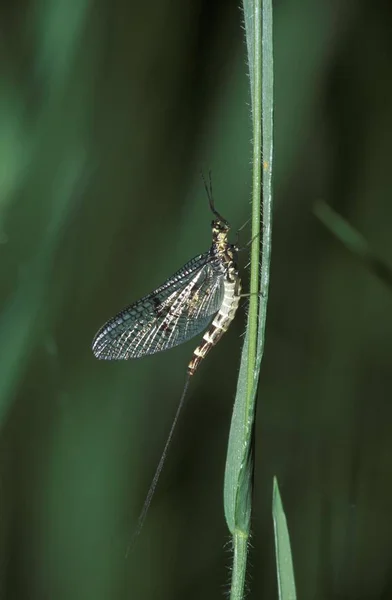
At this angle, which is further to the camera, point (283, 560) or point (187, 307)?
point (187, 307)

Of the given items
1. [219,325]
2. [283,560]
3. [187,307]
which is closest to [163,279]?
[187,307]

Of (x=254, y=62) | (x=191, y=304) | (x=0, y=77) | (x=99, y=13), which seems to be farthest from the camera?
(x=99, y=13)

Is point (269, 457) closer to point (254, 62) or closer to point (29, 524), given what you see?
point (29, 524)

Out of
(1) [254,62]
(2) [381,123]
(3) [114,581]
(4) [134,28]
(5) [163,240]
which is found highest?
(4) [134,28]

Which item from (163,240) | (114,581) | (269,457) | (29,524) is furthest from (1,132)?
(269,457)

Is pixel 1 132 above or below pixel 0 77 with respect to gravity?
below

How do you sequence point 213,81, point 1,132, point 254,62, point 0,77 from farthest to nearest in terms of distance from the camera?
point 213,81
point 0,77
point 1,132
point 254,62

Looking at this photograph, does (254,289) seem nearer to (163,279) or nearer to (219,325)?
(219,325)
